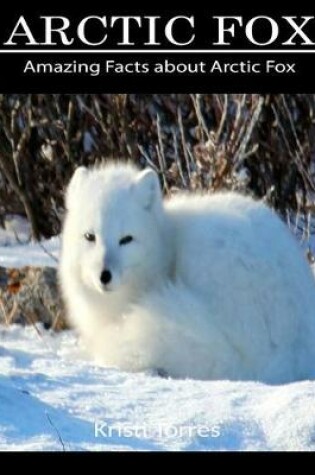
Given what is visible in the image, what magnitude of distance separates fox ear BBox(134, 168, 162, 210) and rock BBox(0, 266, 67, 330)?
1.45m

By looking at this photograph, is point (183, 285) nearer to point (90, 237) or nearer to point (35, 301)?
point (90, 237)

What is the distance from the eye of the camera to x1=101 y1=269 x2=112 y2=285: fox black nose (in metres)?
6.67

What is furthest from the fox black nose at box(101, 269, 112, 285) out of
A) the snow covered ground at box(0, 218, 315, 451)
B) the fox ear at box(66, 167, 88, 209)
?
the fox ear at box(66, 167, 88, 209)

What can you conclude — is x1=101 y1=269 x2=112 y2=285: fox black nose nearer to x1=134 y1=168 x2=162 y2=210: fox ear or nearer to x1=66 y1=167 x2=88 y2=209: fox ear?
x1=134 y1=168 x2=162 y2=210: fox ear

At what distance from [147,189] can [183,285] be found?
1.74 ft

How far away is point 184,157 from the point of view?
33.0 feet

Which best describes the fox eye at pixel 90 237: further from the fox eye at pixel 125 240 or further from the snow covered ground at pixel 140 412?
the snow covered ground at pixel 140 412

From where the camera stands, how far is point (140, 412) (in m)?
5.92

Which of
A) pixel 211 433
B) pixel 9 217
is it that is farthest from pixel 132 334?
pixel 9 217

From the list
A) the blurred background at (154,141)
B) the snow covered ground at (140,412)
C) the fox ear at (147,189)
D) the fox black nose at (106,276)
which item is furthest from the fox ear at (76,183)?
the blurred background at (154,141)

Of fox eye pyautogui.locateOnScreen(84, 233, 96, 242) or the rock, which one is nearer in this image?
fox eye pyautogui.locateOnScreen(84, 233, 96, 242)

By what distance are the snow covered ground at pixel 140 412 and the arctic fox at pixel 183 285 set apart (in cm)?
27

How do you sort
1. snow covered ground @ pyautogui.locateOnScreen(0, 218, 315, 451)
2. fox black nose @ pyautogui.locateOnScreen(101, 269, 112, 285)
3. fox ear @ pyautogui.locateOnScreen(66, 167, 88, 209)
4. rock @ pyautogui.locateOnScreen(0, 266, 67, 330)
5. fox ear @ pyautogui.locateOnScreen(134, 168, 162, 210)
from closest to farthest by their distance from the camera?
snow covered ground @ pyautogui.locateOnScreen(0, 218, 315, 451) → fox black nose @ pyautogui.locateOnScreen(101, 269, 112, 285) → fox ear @ pyautogui.locateOnScreen(134, 168, 162, 210) → fox ear @ pyautogui.locateOnScreen(66, 167, 88, 209) → rock @ pyautogui.locateOnScreen(0, 266, 67, 330)

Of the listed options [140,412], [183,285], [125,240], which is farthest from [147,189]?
[140,412]
